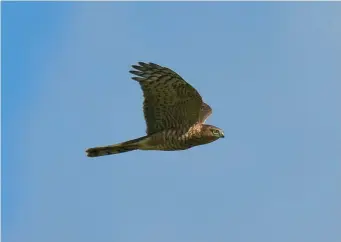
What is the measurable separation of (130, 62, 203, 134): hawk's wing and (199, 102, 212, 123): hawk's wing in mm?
499

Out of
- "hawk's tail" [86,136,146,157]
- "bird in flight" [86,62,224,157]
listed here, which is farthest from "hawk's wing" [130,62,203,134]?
"hawk's tail" [86,136,146,157]

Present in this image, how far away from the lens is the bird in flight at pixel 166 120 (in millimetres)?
34000

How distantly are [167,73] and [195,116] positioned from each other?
3.99ft

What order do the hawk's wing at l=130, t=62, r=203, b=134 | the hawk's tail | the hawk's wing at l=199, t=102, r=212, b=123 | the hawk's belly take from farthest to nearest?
1. the hawk's wing at l=199, t=102, r=212, b=123
2. the hawk's belly
3. the hawk's tail
4. the hawk's wing at l=130, t=62, r=203, b=134

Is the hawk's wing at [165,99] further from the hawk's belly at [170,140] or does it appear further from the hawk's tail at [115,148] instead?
the hawk's tail at [115,148]

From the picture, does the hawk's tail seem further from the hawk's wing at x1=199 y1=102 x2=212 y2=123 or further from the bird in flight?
the hawk's wing at x1=199 y1=102 x2=212 y2=123

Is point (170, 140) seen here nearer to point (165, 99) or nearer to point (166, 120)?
point (166, 120)

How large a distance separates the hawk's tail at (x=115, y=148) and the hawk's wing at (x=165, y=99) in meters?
0.46

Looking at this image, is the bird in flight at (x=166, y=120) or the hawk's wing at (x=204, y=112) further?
the hawk's wing at (x=204, y=112)

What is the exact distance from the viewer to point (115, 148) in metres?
34.2

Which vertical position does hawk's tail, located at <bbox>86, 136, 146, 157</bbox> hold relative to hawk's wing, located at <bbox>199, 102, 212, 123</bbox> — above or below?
below

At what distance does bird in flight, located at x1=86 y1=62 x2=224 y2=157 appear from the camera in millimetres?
34000

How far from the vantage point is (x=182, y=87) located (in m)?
33.8

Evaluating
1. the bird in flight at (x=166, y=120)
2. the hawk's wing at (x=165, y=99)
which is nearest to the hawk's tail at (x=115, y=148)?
the bird in flight at (x=166, y=120)
